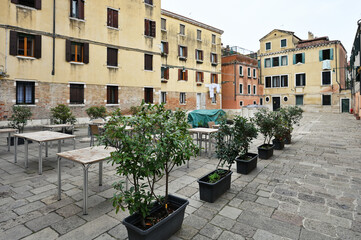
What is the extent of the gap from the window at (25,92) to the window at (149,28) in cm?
962

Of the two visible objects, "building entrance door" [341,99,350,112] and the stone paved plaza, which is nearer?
the stone paved plaza

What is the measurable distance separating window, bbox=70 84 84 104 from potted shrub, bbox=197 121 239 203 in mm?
12718

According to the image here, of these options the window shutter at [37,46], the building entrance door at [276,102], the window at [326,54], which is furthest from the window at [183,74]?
the window at [326,54]

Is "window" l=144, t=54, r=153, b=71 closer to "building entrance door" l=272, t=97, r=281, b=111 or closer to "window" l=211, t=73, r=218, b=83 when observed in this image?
"window" l=211, t=73, r=218, b=83

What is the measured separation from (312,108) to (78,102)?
96.1ft

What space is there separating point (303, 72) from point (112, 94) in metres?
26.7

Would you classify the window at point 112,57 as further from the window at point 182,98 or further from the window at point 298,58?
the window at point 298,58

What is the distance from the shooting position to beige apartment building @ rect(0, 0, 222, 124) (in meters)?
12.3

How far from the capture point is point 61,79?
1390 centimetres

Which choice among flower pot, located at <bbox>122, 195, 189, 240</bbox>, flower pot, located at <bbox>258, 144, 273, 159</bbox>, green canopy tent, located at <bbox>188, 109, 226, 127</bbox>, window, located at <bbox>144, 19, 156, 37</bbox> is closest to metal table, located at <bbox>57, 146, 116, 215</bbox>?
flower pot, located at <bbox>122, 195, 189, 240</bbox>

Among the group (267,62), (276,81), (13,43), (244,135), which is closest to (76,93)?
(13,43)

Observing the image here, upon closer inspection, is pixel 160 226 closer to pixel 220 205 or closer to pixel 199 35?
pixel 220 205

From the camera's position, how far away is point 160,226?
2.42 m

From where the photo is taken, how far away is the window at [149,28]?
18.3 meters
